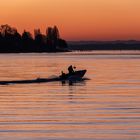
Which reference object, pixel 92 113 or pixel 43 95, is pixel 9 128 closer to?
pixel 92 113

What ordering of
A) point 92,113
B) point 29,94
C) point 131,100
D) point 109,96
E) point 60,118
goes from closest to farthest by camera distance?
point 60,118, point 92,113, point 131,100, point 109,96, point 29,94

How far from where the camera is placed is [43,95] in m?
39.7

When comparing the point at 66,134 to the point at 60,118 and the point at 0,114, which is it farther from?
the point at 0,114

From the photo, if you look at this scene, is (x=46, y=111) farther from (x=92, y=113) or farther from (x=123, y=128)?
(x=123, y=128)

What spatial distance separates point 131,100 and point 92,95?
16.2 ft

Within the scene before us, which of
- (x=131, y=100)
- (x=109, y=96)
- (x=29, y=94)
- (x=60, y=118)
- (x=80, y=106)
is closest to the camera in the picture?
(x=60, y=118)

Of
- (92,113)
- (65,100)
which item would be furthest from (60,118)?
(65,100)

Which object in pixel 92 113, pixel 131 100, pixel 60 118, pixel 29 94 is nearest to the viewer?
pixel 60 118

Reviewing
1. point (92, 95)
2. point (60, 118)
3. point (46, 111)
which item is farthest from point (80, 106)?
point (92, 95)

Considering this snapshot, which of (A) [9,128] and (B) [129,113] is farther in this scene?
(B) [129,113]

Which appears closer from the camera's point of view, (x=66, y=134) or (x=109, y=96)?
(x=66, y=134)

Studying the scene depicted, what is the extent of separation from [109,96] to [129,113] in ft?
33.8

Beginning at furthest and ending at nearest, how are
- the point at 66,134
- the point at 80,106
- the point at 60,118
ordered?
1. the point at 80,106
2. the point at 60,118
3. the point at 66,134

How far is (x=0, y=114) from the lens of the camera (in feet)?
89.2
